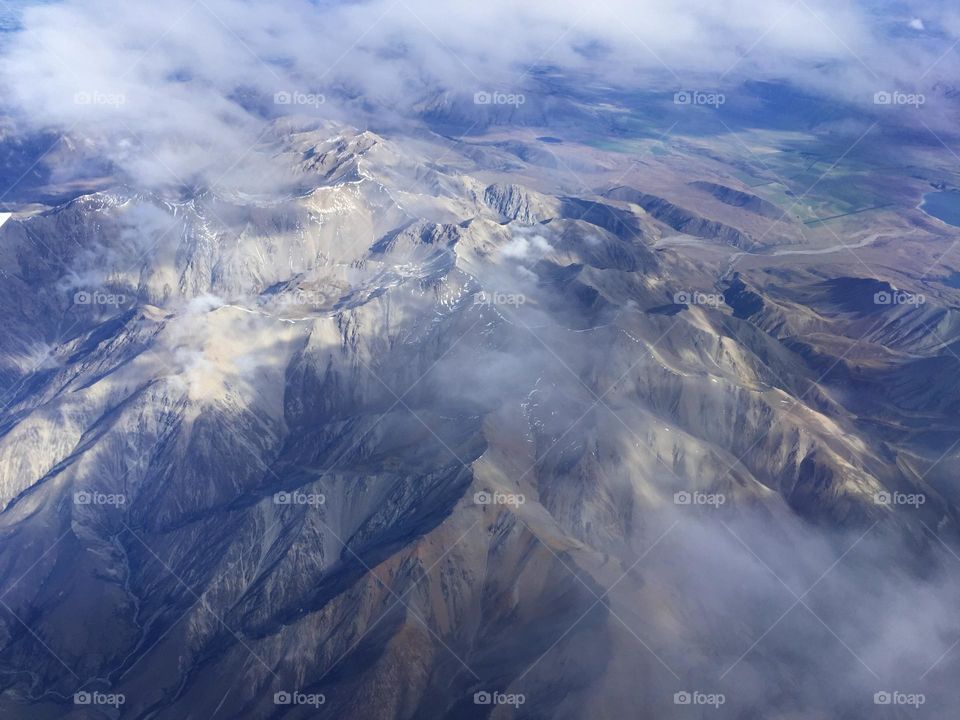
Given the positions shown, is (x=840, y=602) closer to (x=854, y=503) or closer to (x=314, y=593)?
(x=854, y=503)

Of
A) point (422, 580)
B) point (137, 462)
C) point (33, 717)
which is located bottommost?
point (33, 717)

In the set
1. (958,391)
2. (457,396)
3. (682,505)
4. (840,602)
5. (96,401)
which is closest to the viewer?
(840,602)

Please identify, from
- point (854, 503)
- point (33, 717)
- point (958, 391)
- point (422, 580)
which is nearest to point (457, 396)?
point (422, 580)

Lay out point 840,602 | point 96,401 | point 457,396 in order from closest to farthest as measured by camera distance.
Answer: point 840,602
point 457,396
point 96,401

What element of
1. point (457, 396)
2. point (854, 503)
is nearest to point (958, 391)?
point (854, 503)

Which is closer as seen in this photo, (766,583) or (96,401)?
(766,583)

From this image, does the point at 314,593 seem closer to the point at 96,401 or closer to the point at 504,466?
the point at 504,466

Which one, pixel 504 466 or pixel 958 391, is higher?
pixel 504 466
